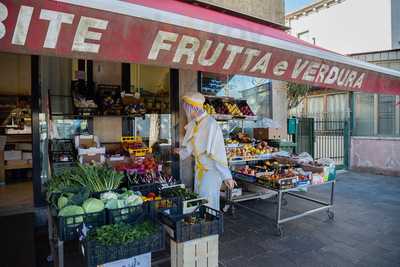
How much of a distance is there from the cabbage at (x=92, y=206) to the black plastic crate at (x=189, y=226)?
55cm

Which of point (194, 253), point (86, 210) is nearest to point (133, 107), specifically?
point (86, 210)

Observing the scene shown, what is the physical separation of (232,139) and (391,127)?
19.4 ft

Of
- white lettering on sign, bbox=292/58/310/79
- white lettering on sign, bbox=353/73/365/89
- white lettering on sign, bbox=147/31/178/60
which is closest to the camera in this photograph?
white lettering on sign, bbox=147/31/178/60

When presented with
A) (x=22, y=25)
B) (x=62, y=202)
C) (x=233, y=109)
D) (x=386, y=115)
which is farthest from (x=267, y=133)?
(x=386, y=115)

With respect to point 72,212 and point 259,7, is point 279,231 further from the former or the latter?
point 259,7

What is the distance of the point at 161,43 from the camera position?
1851 mm

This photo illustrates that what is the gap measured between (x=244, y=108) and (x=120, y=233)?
3878 millimetres

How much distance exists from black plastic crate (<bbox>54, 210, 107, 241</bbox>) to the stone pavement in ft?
4.89

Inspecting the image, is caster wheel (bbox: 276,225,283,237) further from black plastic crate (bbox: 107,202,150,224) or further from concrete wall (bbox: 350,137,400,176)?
concrete wall (bbox: 350,137,400,176)

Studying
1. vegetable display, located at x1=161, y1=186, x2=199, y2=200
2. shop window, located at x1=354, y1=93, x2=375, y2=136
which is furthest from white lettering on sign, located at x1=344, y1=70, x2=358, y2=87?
shop window, located at x1=354, y1=93, x2=375, y2=136

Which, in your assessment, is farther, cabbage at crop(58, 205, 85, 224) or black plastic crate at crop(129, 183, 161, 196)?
black plastic crate at crop(129, 183, 161, 196)

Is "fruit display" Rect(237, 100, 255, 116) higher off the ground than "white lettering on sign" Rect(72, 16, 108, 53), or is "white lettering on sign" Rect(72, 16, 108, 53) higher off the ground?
"white lettering on sign" Rect(72, 16, 108, 53)

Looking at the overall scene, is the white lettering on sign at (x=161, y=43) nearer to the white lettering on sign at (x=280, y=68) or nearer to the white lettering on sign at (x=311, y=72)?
the white lettering on sign at (x=280, y=68)

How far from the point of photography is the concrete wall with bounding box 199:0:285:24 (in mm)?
5328
